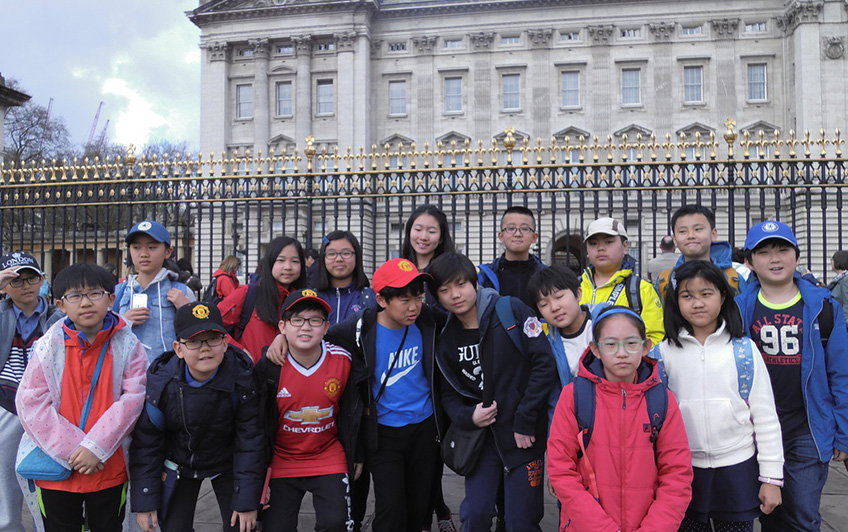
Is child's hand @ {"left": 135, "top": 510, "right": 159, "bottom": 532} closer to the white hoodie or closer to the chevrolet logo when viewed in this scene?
the chevrolet logo

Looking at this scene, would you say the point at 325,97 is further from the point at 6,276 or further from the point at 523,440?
the point at 523,440

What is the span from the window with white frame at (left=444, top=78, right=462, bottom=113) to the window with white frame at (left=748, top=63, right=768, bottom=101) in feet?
50.4

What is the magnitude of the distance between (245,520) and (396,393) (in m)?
0.98

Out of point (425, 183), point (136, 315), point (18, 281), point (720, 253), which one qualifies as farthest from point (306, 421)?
point (425, 183)

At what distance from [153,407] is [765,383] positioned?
2.95 m

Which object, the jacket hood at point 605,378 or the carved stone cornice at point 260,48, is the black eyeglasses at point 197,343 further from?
the carved stone cornice at point 260,48

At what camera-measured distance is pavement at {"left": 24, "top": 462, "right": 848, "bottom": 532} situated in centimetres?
400

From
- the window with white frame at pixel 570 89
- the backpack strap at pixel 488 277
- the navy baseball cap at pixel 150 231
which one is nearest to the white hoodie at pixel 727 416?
the backpack strap at pixel 488 277

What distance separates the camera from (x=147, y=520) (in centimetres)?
299

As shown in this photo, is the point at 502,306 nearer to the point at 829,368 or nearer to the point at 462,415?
the point at 462,415

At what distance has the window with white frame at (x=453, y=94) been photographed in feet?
112

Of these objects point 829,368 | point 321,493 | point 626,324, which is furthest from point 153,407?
point 829,368

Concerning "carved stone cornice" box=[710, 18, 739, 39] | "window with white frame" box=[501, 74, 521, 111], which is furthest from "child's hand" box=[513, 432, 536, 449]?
"carved stone cornice" box=[710, 18, 739, 39]

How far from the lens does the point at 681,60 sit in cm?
3262
